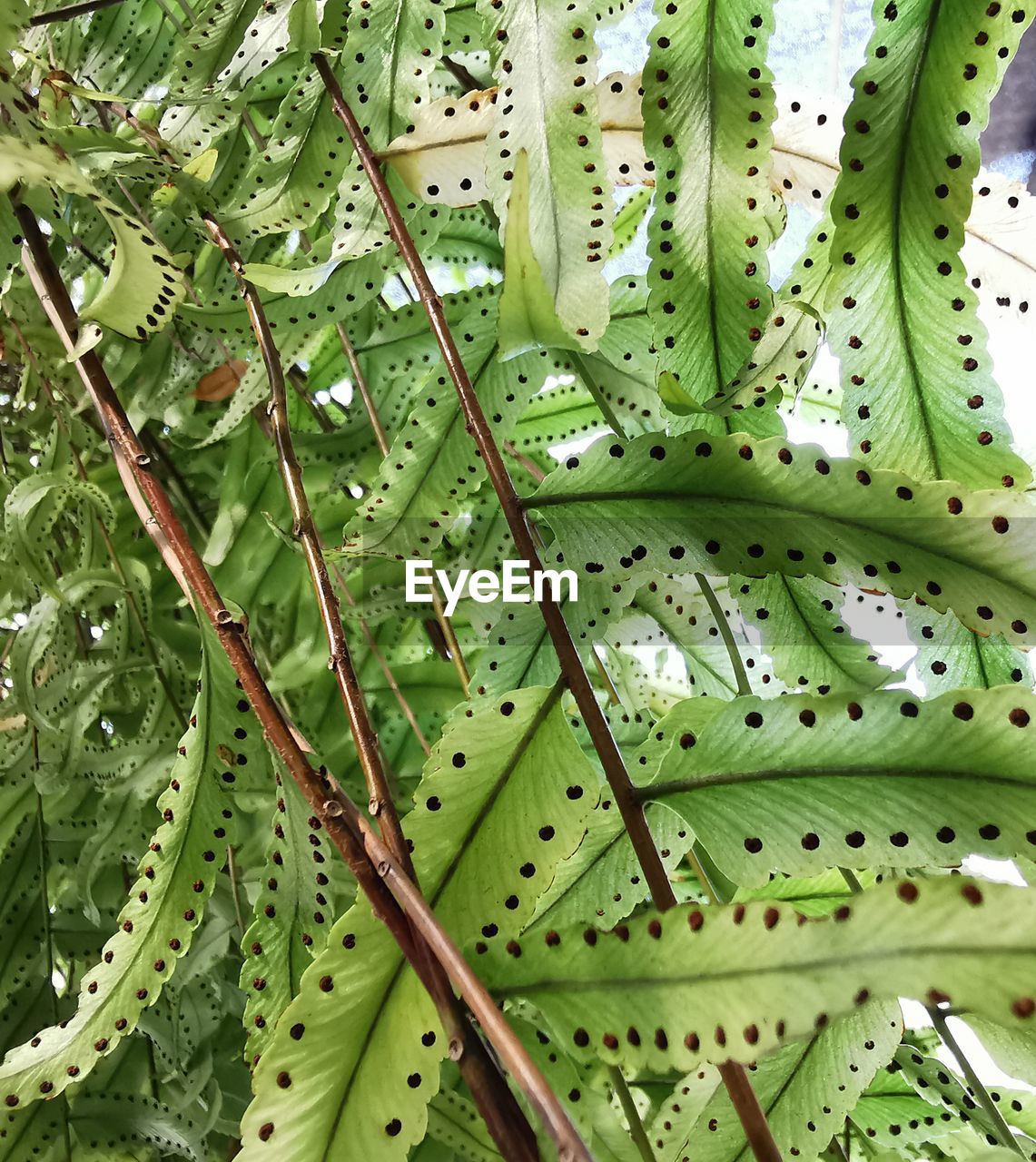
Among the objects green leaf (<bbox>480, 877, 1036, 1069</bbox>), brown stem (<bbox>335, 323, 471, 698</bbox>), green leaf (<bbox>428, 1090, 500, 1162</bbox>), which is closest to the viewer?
green leaf (<bbox>480, 877, 1036, 1069</bbox>)

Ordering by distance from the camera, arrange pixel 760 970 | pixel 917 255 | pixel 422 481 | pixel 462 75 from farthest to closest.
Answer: pixel 462 75 → pixel 422 481 → pixel 917 255 → pixel 760 970

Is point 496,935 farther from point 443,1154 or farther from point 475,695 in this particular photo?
point 443,1154

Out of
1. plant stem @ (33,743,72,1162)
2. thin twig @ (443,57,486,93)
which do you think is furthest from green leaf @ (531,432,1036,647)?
plant stem @ (33,743,72,1162)

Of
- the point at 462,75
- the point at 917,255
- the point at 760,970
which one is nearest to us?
the point at 760,970

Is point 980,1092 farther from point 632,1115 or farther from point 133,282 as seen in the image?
point 133,282

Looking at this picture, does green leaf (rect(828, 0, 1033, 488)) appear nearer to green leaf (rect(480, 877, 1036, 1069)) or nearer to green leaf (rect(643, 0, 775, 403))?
green leaf (rect(643, 0, 775, 403))

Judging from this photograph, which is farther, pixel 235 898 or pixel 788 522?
pixel 235 898

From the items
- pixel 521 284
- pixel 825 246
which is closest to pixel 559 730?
pixel 521 284

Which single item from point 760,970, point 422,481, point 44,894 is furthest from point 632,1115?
point 44,894
